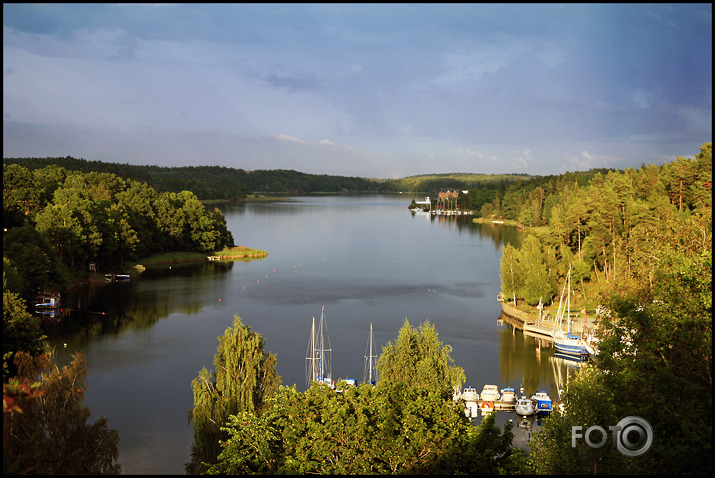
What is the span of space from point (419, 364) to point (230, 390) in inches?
257

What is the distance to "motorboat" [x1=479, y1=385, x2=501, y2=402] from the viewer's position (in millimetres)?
27830

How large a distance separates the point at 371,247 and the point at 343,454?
7148cm

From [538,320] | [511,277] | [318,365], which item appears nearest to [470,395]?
[318,365]

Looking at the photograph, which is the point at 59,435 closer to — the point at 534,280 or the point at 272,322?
the point at 272,322

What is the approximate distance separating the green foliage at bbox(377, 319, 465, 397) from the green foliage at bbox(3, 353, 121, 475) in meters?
9.43

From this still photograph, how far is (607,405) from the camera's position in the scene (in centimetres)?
1417

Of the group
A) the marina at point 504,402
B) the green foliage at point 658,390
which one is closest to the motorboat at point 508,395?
the marina at point 504,402

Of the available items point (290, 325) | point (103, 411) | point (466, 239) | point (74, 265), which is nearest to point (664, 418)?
point (103, 411)

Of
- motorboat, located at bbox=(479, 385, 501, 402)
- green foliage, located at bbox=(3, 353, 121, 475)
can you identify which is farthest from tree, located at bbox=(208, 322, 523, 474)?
motorboat, located at bbox=(479, 385, 501, 402)

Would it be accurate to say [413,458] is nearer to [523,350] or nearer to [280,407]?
[280,407]

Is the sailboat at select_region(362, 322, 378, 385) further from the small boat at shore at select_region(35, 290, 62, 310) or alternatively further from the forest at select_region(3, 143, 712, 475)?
the small boat at shore at select_region(35, 290, 62, 310)

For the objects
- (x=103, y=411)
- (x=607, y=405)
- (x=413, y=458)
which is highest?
(x=607, y=405)

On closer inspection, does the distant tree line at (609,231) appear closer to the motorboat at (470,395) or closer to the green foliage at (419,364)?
the motorboat at (470,395)

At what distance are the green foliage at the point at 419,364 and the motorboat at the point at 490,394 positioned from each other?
4727mm
